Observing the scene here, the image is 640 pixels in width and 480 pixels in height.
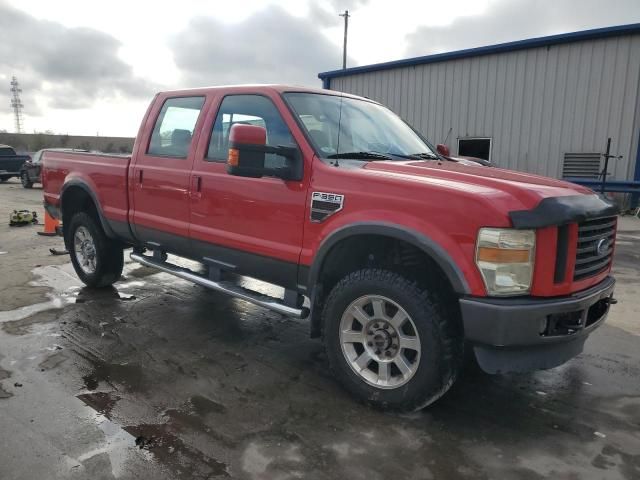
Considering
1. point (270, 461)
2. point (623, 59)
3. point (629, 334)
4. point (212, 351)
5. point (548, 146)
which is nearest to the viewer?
point (270, 461)

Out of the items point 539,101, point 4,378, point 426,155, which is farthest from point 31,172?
point 426,155

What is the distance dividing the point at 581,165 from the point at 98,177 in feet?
38.9

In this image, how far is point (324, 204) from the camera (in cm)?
328

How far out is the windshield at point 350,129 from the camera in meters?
3.63

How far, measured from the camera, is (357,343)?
129 inches

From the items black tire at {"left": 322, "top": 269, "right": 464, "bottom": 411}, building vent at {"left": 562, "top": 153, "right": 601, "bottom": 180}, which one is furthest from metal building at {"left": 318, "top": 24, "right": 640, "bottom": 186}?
black tire at {"left": 322, "top": 269, "right": 464, "bottom": 411}

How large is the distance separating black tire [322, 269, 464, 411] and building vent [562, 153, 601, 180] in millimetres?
11636

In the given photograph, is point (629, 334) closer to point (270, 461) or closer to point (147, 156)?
point (270, 461)

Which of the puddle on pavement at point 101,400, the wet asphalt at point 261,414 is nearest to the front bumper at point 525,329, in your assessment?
the wet asphalt at point 261,414

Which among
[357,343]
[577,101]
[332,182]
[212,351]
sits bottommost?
[212,351]

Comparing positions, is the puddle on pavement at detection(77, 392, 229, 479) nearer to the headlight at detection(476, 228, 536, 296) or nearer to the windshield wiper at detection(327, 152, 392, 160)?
the headlight at detection(476, 228, 536, 296)

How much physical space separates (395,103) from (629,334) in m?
12.6

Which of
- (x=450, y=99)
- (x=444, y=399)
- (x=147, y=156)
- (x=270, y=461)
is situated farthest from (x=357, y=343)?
(x=450, y=99)

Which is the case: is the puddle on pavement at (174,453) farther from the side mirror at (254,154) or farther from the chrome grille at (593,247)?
the chrome grille at (593,247)
